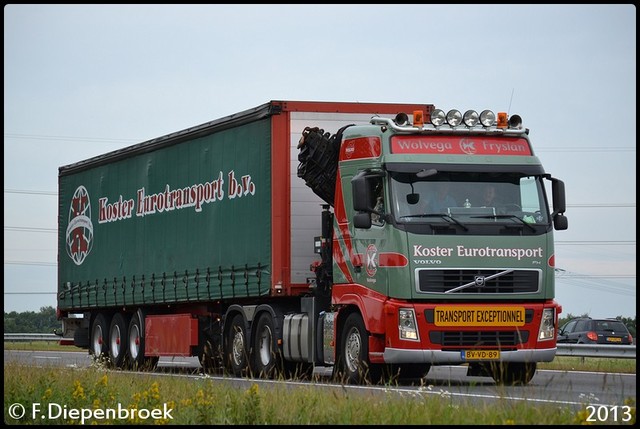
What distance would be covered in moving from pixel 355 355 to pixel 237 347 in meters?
4.23

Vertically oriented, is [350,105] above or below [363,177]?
above

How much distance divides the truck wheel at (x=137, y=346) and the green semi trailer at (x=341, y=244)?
45mm

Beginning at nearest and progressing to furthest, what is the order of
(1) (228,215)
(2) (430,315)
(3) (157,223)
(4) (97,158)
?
1. (2) (430,315)
2. (1) (228,215)
3. (3) (157,223)
4. (4) (97,158)

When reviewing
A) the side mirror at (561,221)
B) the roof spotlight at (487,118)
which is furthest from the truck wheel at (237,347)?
the side mirror at (561,221)

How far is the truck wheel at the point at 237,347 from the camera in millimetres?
23266

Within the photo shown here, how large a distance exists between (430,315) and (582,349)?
10.6 metres

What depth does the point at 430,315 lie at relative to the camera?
738 inches

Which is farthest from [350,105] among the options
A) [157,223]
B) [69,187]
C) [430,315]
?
[69,187]

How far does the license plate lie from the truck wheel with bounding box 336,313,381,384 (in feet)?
4.32

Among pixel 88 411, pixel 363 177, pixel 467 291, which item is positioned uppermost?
pixel 363 177

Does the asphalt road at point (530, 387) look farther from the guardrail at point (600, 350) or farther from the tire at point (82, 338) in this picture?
the tire at point (82, 338)

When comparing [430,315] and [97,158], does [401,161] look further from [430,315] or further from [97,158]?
[97,158]

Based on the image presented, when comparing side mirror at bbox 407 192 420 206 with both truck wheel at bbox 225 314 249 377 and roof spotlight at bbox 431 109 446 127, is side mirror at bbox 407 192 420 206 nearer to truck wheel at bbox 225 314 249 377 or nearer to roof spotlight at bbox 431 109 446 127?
roof spotlight at bbox 431 109 446 127

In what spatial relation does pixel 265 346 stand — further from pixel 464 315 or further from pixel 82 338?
pixel 82 338
